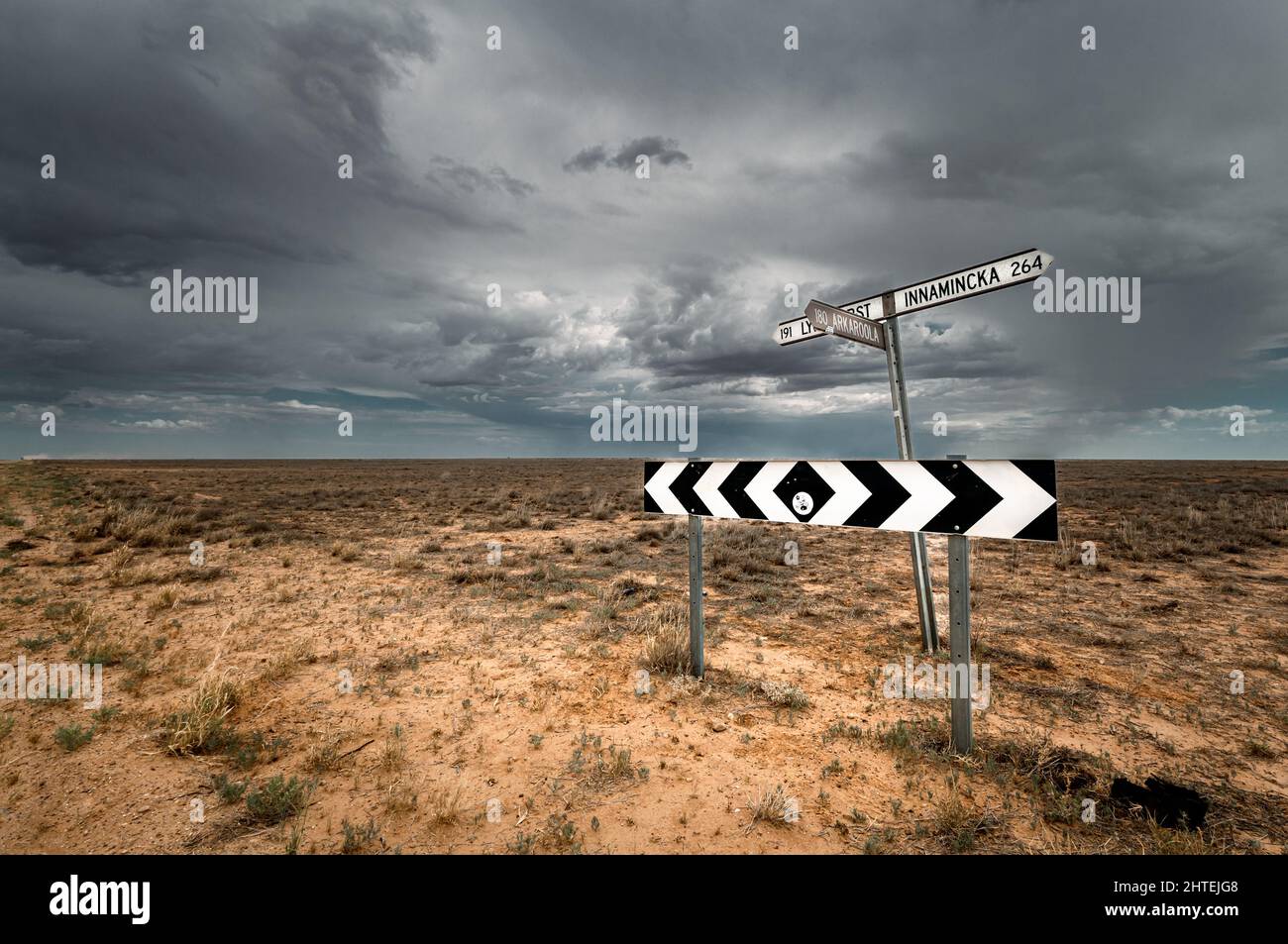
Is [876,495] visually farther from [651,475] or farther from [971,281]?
[971,281]

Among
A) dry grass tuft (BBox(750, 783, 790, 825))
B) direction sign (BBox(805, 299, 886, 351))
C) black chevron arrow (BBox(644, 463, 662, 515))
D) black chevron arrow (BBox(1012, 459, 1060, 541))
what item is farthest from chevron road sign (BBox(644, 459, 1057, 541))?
dry grass tuft (BBox(750, 783, 790, 825))

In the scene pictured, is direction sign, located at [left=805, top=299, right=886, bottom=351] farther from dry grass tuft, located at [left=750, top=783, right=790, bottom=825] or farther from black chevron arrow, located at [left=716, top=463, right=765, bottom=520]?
dry grass tuft, located at [left=750, top=783, right=790, bottom=825]

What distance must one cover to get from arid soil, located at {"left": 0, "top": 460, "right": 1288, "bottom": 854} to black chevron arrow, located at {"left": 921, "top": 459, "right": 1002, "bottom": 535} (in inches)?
59.0

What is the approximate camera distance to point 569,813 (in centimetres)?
289

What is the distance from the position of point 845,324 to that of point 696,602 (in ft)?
9.39

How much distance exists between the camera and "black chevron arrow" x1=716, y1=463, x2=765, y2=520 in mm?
A: 4090

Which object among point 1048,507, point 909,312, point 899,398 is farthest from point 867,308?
point 1048,507

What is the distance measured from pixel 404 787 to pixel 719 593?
216 inches

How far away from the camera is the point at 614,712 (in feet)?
13.5

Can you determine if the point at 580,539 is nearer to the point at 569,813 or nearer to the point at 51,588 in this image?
the point at 51,588

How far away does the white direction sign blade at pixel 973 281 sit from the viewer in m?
4.07

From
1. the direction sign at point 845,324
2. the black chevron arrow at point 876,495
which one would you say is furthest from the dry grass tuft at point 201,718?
the direction sign at point 845,324

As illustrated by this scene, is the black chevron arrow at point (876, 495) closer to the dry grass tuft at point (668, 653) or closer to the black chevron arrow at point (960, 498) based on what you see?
the black chevron arrow at point (960, 498)
